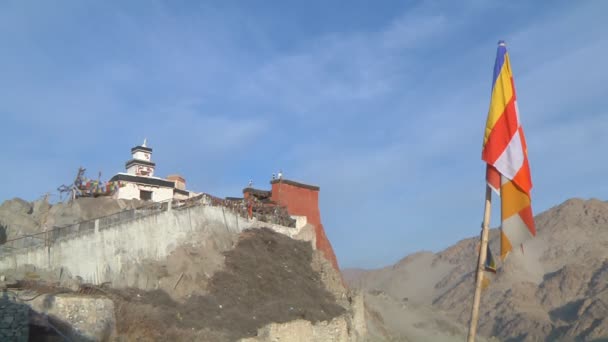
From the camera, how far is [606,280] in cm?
7088

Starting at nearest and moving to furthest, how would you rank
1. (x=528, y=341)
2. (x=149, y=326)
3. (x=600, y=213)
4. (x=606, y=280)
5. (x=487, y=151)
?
1. (x=487, y=151)
2. (x=149, y=326)
3. (x=528, y=341)
4. (x=606, y=280)
5. (x=600, y=213)

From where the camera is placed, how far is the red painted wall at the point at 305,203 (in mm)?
34750

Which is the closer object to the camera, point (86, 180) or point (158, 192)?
point (86, 180)

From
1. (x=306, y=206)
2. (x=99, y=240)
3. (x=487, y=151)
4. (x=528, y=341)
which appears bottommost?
(x=528, y=341)

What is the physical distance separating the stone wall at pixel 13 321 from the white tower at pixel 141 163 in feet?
75.7

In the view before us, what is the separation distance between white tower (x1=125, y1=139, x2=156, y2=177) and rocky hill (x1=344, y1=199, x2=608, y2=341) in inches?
722

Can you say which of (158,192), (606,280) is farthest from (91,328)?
(606,280)

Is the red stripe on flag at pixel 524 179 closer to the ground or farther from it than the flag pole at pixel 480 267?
farther from it

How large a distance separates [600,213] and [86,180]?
290 ft

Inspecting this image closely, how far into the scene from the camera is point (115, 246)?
20.4m

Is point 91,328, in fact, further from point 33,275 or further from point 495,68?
point 495,68

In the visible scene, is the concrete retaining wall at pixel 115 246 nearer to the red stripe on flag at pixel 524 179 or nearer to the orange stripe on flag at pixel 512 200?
the orange stripe on flag at pixel 512 200

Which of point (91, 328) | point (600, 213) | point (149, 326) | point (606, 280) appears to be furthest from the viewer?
point (600, 213)

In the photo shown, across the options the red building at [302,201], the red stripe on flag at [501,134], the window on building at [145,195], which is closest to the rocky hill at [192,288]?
the red building at [302,201]
